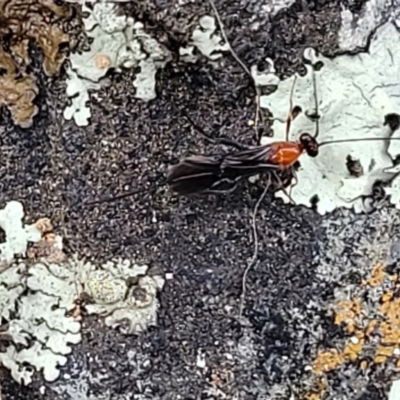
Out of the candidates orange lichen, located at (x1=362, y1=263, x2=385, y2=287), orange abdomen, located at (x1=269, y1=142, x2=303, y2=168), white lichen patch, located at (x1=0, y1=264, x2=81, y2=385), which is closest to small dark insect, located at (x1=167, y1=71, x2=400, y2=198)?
orange abdomen, located at (x1=269, y1=142, x2=303, y2=168)

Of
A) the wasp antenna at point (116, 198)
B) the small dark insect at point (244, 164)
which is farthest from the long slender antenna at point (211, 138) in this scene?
the wasp antenna at point (116, 198)

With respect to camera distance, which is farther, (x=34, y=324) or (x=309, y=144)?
(x=34, y=324)

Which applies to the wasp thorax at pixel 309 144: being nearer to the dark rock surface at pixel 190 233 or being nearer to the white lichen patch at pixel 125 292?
the dark rock surface at pixel 190 233

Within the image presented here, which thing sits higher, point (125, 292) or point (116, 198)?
point (116, 198)

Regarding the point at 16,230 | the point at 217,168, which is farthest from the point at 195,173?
the point at 16,230

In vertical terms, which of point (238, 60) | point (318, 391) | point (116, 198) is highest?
point (238, 60)

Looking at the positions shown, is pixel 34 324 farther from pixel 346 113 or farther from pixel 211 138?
pixel 346 113
